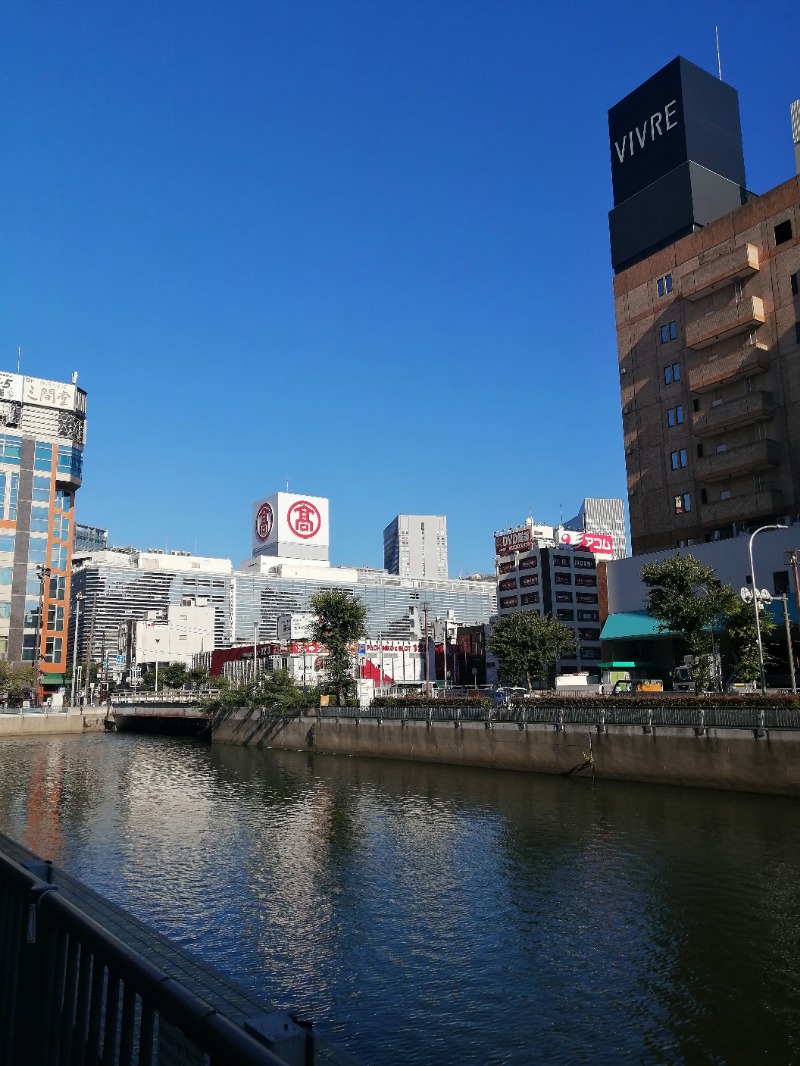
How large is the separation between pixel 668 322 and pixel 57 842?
83.0 metres

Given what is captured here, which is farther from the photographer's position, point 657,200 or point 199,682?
point 199,682

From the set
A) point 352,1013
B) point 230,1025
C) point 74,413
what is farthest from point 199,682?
point 230,1025

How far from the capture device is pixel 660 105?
10456cm

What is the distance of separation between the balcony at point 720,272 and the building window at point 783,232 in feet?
7.52

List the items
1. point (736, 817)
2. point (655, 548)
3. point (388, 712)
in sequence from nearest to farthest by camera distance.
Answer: point (736, 817), point (388, 712), point (655, 548)

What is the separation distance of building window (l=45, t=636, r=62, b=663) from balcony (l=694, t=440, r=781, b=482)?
101580 mm

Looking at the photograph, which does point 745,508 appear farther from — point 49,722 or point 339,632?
point 49,722

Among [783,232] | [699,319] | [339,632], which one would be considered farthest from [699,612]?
[783,232]

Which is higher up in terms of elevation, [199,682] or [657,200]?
[657,200]

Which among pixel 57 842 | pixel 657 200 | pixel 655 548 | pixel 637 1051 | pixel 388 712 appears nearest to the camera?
pixel 637 1051

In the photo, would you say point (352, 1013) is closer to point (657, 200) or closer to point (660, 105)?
point (657, 200)

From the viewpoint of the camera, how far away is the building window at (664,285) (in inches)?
3725

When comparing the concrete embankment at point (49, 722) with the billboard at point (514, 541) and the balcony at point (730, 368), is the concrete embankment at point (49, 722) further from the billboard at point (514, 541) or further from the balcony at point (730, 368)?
the balcony at point (730, 368)

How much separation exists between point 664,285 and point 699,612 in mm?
48586
